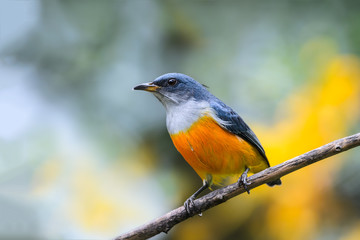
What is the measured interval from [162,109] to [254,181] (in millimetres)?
2680

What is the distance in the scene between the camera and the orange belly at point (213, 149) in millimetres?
4453

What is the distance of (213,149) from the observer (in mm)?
4477

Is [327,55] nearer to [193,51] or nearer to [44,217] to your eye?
[193,51]

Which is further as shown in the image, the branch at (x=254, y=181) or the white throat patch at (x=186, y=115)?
the white throat patch at (x=186, y=115)

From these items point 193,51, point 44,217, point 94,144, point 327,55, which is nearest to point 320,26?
point 327,55

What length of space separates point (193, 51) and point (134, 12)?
1.14 metres

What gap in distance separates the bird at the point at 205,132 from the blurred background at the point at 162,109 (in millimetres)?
1095

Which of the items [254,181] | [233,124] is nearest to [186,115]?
[233,124]

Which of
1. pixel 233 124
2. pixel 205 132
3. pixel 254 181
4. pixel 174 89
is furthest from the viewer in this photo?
pixel 174 89

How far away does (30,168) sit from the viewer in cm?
593

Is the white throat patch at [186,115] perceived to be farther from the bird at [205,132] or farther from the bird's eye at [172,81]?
the bird's eye at [172,81]

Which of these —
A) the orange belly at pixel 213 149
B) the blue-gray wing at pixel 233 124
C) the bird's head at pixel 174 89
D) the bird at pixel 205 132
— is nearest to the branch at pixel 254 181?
the bird at pixel 205 132

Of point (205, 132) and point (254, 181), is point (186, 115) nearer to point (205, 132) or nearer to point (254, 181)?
point (205, 132)

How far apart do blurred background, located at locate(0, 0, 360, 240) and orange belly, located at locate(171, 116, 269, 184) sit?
1.13 meters
